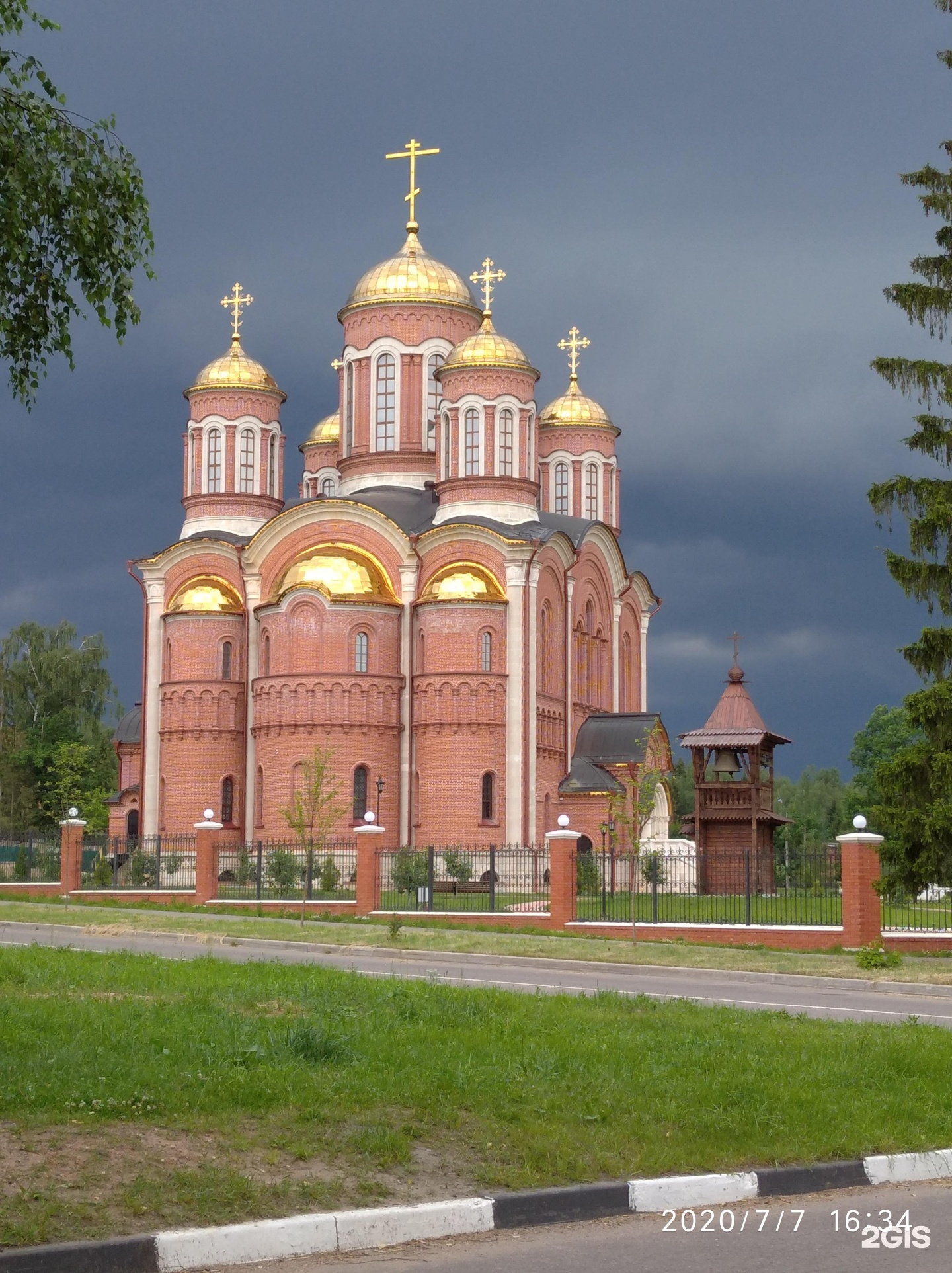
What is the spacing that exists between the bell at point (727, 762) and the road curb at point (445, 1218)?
35299mm

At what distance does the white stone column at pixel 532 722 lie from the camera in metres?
Answer: 40.7

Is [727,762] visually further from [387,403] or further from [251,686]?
[387,403]

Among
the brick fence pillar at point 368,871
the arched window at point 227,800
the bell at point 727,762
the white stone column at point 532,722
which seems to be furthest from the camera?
the arched window at point 227,800

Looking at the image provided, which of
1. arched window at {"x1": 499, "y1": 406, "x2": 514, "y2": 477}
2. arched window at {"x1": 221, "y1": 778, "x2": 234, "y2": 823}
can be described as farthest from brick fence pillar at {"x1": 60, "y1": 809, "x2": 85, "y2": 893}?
arched window at {"x1": 499, "y1": 406, "x2": 514, "y2": 477}

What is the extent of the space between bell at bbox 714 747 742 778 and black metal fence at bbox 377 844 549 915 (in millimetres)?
8119

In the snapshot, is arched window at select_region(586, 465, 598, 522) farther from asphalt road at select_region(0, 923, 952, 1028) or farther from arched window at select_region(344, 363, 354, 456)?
asphalt road at select_region(0, 923, 952, 1028)

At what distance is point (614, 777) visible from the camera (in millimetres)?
42562

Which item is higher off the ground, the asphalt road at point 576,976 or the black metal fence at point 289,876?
the black metal fence at point 289,876

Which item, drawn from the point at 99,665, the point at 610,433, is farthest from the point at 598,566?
the point at 99,665

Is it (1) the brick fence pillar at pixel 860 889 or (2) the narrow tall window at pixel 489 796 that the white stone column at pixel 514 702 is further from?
(1) the brick fence pillar at pixel 860 889

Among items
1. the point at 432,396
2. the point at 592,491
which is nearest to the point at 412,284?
the point at 432,396

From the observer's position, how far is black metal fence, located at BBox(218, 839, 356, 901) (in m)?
31.6

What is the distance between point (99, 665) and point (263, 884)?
38.0 m

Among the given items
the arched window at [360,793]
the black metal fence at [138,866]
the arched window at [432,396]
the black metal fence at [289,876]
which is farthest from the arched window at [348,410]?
the black metal fence at [289,876]
